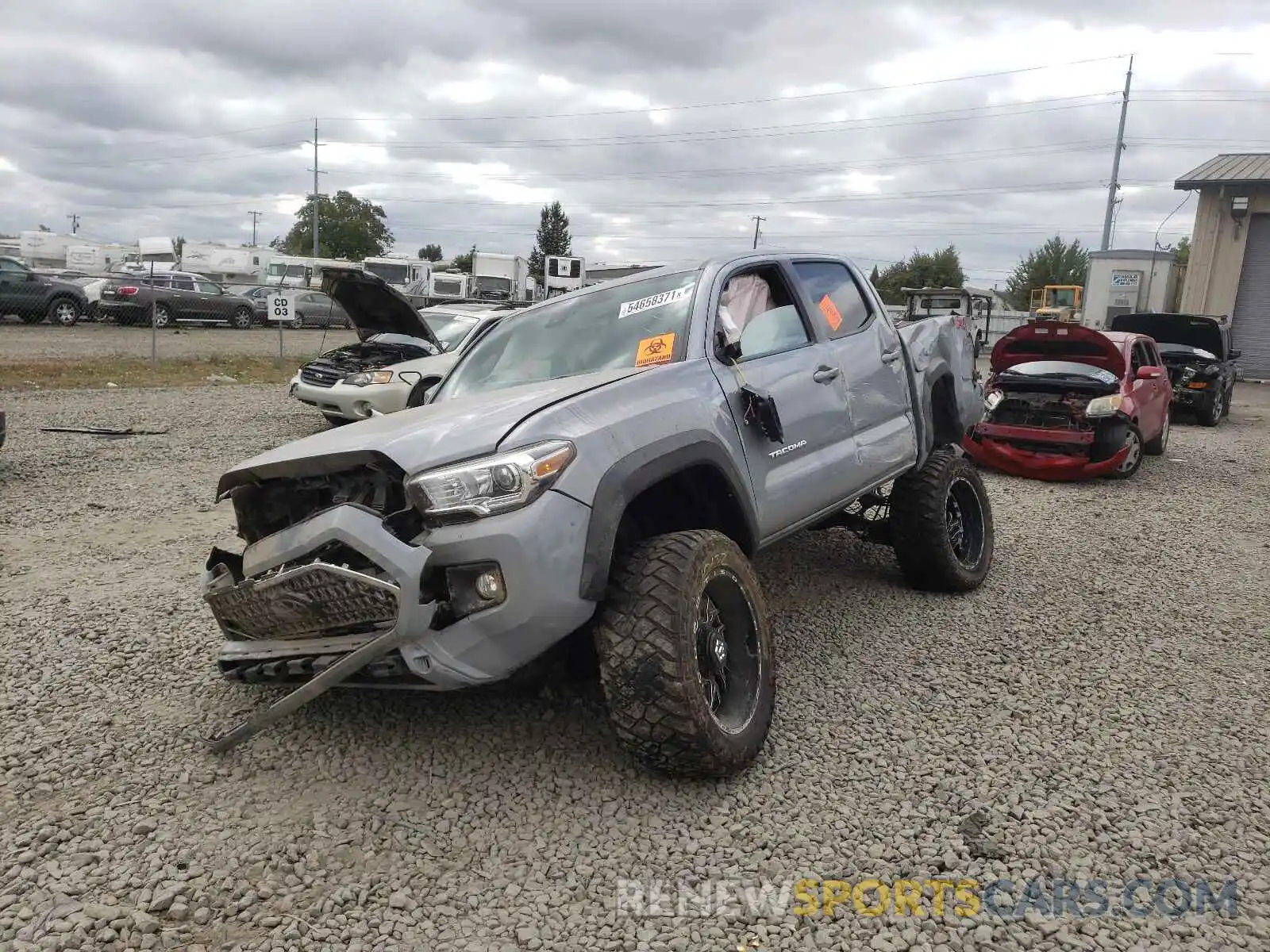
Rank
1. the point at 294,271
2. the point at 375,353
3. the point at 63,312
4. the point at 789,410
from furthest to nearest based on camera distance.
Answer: the point at 294,271 < the point at 63,312 < the point at 375,353 < the point at 789,410

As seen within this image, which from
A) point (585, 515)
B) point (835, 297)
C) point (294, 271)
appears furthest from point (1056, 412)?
point (294, 271)

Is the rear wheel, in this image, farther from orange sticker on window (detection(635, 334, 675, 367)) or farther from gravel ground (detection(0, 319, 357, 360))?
gravel ground (detection(0, 319, 357, 360))

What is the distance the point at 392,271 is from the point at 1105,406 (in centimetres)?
3279

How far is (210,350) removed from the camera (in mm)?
20859

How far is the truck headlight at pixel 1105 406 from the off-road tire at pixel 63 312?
2330cm

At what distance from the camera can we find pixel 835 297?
4.94m

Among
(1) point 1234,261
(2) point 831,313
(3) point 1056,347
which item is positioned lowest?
(3) point 1056,347

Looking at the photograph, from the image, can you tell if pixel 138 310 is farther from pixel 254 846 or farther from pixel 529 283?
pixel 254 846

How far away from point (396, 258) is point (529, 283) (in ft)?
19.0

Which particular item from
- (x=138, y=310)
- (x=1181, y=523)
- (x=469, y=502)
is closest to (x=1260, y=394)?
(x=1181, y=523)

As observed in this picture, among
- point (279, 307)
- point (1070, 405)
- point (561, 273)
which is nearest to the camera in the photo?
point (1070, 405)

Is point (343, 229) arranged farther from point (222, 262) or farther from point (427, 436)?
point (427, 436)

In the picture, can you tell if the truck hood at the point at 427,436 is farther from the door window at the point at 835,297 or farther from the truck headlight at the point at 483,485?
the door window at the point at 835,297

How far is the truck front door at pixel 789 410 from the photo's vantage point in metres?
3.82
